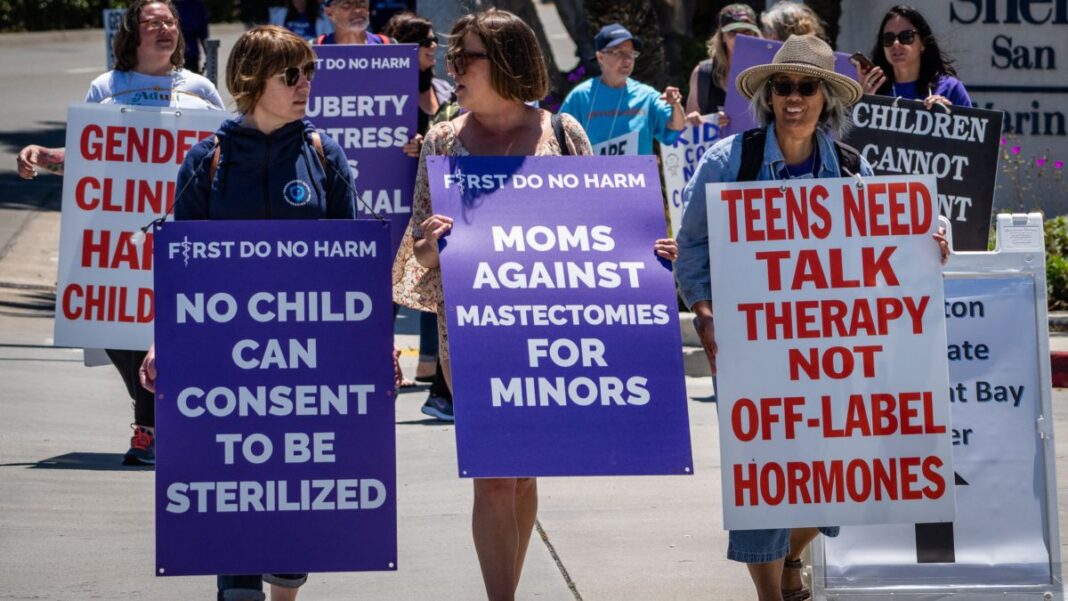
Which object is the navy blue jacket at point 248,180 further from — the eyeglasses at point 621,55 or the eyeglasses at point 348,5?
the eyeglasses at point 621,55

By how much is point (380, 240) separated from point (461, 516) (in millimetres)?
2297

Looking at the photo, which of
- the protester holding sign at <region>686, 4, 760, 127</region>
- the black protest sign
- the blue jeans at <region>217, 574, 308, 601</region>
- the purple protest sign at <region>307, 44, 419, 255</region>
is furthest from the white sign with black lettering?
the purple protest sign at <region>307, 44, 419, 255</region>

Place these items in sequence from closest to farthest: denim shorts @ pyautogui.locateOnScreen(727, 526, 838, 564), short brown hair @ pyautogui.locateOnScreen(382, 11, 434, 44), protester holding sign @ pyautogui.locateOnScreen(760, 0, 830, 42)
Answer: denim shorts @ pyautogui.locateOnScreen(727, 526, 838, 564) < protester holding sign @ pyautogui.locateOnScreen(760, 0, 830, 42) < short brown hair @ pyautogui.locateOnScreen(382, 11, 434, 44)

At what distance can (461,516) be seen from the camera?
6977mm

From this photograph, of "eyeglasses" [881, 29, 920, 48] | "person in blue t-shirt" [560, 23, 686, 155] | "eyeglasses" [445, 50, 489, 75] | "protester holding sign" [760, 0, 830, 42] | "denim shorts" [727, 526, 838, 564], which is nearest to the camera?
"denim shorts" [727, 526, 838, 564]

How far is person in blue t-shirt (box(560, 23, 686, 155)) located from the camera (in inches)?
377

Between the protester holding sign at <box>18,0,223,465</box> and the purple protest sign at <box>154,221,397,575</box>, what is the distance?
2.74 metres

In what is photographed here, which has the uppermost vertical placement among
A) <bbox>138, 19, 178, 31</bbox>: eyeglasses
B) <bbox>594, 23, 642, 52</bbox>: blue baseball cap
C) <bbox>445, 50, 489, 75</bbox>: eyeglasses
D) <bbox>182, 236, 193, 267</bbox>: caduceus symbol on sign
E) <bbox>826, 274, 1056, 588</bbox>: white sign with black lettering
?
<bbox>138, 19, 178, 31</bbox>: eyeglasses

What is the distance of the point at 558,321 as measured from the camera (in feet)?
16.1

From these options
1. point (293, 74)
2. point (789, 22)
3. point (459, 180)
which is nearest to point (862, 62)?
point (789, 22)

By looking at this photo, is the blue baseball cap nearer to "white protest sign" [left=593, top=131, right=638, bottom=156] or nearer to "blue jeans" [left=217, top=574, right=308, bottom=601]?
→ "white protest sign" [left=593, top=131, right=638, bottom=156]

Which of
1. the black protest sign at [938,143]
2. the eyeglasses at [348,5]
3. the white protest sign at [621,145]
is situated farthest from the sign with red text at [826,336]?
the eyeglasses at [348,5]

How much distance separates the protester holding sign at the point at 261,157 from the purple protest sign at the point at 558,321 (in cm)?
39

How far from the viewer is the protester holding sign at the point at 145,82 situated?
7512mm
